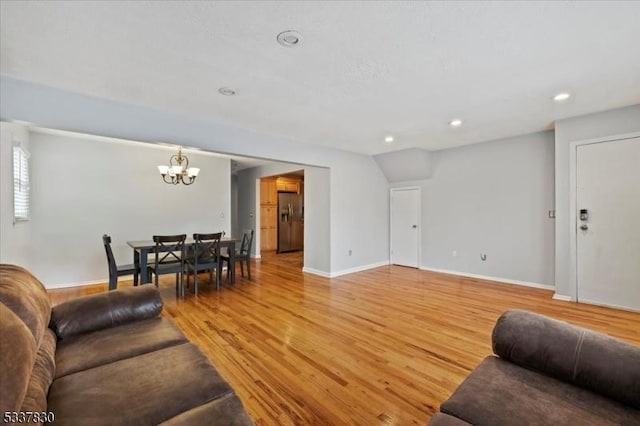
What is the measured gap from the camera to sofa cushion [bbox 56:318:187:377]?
1481 mm

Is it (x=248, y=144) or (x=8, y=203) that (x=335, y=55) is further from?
(x=8, y=203)

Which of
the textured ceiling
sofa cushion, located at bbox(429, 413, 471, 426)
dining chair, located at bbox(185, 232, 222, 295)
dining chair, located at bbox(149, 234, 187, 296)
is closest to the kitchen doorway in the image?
dining chair, located at bbox(185, 232, 222, 295)

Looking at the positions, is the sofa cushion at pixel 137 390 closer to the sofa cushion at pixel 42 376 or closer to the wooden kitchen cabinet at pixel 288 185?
the sofa cushion at pixel 42 376

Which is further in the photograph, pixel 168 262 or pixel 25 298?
pixel 168 262

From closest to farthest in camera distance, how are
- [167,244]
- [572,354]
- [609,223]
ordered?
[572,354], [609,223], [167,244]

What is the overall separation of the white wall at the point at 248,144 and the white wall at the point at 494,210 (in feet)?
3.52

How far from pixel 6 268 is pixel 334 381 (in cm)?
212

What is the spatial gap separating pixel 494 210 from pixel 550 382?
4.37m

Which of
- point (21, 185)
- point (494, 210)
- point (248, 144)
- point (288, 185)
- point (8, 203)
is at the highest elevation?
point (248, 144)

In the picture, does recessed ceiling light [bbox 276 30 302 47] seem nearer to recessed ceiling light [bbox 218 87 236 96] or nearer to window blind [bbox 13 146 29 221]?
recessed ceiling light [bbox 218 87 236 96]

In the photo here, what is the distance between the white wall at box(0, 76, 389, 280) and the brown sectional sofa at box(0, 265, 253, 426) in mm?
1875

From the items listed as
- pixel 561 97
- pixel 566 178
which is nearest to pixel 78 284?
pixel 561 97

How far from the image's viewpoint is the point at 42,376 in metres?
1.24

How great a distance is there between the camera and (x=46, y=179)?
4.60m
